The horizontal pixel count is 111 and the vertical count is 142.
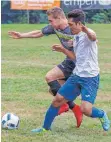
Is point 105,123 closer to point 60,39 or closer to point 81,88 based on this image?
point 81,88

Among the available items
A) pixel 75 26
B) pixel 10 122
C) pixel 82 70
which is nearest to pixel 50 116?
pixel 10 122

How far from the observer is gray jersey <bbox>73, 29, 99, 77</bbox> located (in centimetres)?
759

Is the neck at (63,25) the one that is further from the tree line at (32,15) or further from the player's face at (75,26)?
the tree line at (32,15)

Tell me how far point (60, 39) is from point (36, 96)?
2.70 m

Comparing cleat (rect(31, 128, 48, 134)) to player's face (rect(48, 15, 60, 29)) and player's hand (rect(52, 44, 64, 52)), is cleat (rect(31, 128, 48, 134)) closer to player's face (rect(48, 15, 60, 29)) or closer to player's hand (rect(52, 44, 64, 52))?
player's hand (rect(52, 44, 64, 52))

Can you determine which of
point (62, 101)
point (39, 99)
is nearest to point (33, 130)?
point (62, 101)

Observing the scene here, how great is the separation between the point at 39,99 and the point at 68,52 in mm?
2974

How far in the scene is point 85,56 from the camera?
7629 millimetres

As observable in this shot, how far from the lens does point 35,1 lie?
117ft

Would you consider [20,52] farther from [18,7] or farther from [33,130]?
[18,7]

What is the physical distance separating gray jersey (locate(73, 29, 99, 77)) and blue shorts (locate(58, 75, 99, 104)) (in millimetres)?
62

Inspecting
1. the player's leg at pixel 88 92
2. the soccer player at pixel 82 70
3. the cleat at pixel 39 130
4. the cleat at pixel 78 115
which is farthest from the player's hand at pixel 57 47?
the cleat at pixel 78 115

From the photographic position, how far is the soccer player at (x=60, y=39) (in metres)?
8.19

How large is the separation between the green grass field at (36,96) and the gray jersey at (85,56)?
2.44ft
